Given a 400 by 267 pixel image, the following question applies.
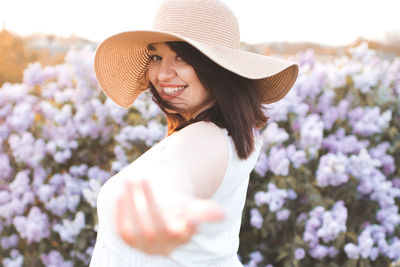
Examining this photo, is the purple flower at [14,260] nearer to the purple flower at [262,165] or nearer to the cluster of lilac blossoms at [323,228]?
the purple flower at [262,165]

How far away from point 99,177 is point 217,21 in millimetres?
1646

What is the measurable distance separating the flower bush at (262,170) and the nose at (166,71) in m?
1.28

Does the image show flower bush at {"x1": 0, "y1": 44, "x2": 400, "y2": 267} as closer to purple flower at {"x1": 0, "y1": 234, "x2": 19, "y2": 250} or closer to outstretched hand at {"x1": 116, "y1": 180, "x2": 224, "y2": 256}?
purple flower at {"x1": 0, "y1": 234, "x2": 19, "y2": 250}

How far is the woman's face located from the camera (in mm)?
1093

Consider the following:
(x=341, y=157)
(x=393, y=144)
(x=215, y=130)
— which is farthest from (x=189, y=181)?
(x=393, y=144)

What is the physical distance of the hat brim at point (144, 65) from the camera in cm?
105

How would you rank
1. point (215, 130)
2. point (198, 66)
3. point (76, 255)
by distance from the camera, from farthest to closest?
1. point (76, 255)
2. point (198, 66)
3. point (215, 130)

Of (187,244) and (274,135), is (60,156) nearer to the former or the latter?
(274,135)

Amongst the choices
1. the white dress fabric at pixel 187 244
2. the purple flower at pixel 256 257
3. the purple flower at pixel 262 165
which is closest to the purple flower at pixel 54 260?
the purple flower at pixel 256 257

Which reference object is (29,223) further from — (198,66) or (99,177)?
(198,66)

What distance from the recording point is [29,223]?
242cm

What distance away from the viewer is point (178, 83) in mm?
1104

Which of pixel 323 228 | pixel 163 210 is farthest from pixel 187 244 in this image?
pixel 323 228

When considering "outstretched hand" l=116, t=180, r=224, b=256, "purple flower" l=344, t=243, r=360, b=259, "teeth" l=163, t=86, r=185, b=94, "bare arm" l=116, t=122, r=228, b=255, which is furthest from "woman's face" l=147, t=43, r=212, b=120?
"purple flower" l=344, t=243, r=360, b=259
